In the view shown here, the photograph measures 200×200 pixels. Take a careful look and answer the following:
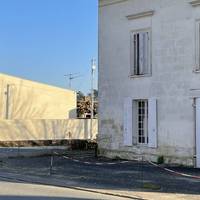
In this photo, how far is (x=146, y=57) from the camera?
22406 mm

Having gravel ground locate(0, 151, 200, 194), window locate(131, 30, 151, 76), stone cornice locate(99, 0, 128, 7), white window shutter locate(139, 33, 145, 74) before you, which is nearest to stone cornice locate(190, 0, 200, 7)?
window locate(131, 30, 151, 76)

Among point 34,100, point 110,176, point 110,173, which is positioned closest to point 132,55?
point 110,173

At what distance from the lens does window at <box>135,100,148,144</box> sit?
22.5 m

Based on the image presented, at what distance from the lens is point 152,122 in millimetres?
21641

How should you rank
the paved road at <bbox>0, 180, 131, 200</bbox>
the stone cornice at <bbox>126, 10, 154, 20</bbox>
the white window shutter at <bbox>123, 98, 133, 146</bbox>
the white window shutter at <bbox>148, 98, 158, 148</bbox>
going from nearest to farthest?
the paved road at <bbox>0, 180, 131, 200</bbox>, the white window shutter at <bbox>148, 98, 158, 148</bbox>, the stone cornice at <bbox>126, 10, 154, 20</bbox>, the white window shutter at <bbox>123, 98, 133, 146</bbox>

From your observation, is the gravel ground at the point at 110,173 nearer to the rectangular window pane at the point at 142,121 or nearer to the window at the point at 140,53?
the rectangular window pane at the point at 142,121

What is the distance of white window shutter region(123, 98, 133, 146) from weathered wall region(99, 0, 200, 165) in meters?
0.30

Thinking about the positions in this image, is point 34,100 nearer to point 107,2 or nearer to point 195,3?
point 107,2

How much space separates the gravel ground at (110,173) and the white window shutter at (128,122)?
39.2 inches

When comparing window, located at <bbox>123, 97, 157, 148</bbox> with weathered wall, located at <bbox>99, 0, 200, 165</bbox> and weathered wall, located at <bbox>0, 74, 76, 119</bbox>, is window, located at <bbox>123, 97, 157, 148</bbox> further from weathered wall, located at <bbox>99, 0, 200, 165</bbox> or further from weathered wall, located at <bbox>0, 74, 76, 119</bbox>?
weathered wall, located at <bbox>0, 74, 76, 119</bbox>

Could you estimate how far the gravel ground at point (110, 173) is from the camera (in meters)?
14.7

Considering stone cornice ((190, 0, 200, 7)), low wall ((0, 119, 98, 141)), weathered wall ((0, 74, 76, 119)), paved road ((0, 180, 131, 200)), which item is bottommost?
paved road ((0, 180, 131, 200))

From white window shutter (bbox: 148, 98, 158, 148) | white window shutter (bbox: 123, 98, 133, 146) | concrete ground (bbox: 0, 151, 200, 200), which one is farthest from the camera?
white window shutter (bbox: 123, 98, 133, 146)

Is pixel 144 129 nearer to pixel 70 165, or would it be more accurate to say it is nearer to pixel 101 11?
pixel 70 165
